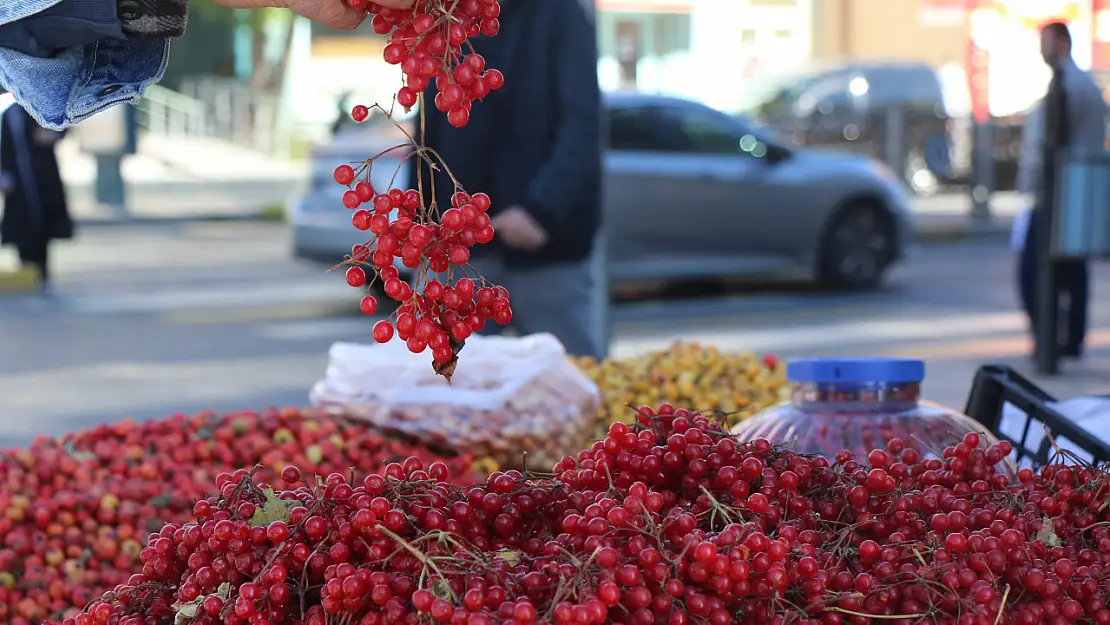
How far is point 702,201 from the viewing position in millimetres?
11562

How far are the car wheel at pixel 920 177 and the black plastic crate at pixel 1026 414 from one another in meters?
20.1

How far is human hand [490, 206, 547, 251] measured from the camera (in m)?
4.50

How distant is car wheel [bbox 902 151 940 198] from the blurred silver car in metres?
10.7

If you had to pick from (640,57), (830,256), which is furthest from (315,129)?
(830,256)

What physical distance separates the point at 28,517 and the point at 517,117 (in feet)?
6.91

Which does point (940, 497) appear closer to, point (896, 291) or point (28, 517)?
point (28, 517)

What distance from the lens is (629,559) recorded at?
1574 millimetres

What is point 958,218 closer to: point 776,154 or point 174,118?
point 776,154

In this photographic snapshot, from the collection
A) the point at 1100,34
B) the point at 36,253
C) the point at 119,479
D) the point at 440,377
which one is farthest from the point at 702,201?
the point at 1100,34

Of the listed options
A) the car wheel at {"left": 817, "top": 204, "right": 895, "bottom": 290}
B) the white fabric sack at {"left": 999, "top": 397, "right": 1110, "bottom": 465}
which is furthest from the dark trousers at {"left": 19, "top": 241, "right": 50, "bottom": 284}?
the white fabric sack at {"left": 999, "top": 397, "right": 1110, "bottom": 465}

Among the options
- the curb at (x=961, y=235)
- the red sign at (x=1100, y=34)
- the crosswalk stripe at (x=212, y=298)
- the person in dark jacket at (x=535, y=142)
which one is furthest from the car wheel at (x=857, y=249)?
the red sign at (x=1100, y=34)

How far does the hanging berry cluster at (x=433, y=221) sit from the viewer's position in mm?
1708

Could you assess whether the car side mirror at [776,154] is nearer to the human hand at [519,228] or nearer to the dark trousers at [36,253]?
the dark trousers at [36,253]

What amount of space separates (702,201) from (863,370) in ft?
29.0
